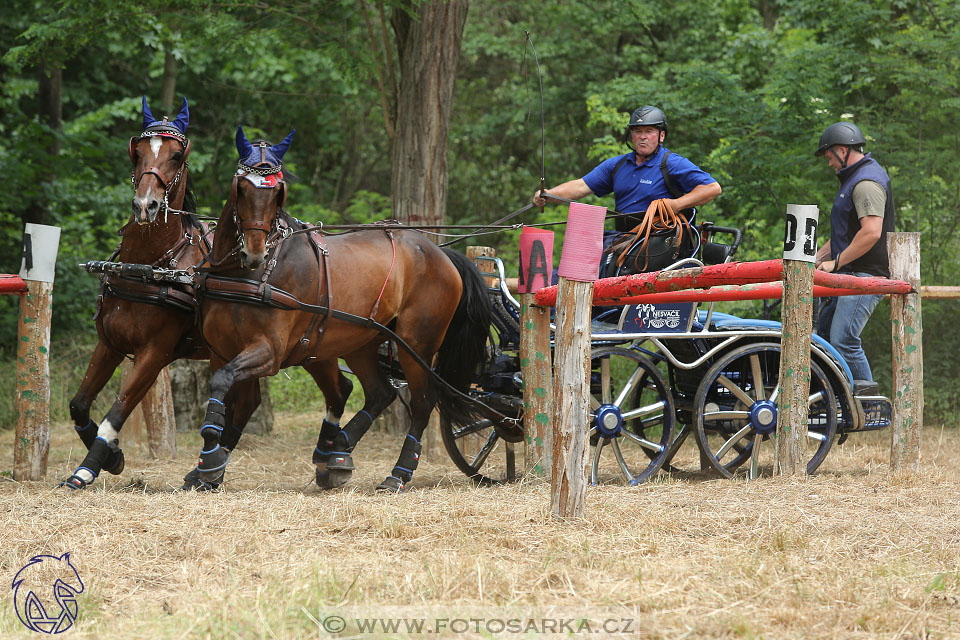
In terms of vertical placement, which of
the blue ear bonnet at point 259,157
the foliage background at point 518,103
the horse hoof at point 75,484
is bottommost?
the horse hoof at point 75,484

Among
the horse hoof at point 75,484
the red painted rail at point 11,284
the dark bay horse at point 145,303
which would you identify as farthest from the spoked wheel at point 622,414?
the red painted rail at point 11,284

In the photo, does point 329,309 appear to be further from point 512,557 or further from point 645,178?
point 512,557

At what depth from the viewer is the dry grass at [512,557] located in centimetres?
322

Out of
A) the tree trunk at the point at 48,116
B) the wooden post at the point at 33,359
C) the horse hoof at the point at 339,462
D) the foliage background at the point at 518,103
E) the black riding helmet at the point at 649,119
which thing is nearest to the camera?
the wooden post at the point at 33,359

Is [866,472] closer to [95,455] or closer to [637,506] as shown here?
[637,506]

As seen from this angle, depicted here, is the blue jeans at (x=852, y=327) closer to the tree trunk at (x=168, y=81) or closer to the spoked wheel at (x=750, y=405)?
the spoked wheel at (x=750, y=405)

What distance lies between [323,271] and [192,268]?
0.73 m

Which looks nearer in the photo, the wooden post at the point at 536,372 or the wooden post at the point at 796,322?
the wooden post at the point at 796,322

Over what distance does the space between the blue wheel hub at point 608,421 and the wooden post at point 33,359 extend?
333 centimetres

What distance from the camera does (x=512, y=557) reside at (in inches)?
154

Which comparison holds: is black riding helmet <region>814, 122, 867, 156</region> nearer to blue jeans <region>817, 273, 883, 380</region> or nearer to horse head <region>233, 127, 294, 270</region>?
blue jeans <region>817, 273, 883, 380</region>

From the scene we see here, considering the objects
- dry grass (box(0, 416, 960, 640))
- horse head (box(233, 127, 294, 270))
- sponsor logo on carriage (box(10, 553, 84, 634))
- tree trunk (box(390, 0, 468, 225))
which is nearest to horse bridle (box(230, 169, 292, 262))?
horse head (box(233, 127, 294, 270))

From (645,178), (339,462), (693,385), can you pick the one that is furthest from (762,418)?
(339,462)

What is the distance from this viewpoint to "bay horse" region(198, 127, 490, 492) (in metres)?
5.44
